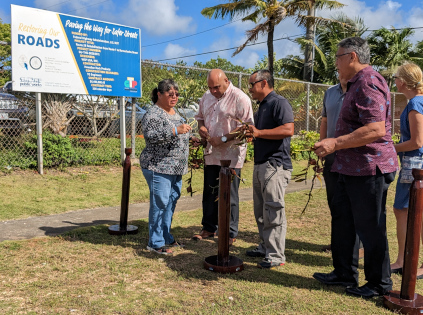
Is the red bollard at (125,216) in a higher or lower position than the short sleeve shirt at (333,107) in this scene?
lower

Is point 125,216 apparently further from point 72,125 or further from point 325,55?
point 325,55

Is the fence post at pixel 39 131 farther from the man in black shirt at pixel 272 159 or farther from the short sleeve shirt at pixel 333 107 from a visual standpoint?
the short sleeve shirt at pixel 333 107

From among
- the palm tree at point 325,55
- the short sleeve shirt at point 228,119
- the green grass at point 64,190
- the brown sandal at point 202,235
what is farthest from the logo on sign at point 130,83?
the palm tree at point 325,55

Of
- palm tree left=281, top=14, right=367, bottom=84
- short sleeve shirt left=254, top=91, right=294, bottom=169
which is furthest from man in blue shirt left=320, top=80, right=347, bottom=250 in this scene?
palm tree left=281, top=14, right=367, bottom=84

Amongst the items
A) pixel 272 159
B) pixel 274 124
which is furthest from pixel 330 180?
pixel 274 124

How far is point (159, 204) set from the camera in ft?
14.7

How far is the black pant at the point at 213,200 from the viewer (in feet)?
16.4

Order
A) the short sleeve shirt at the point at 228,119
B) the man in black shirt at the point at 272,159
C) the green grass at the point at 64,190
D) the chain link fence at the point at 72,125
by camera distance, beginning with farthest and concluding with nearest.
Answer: the chain link fence at the point at 72,125
the green grass at the point at 64,190
the short sleeve shirt at the point at 228,119
the man in black shirt at the point at 272,159

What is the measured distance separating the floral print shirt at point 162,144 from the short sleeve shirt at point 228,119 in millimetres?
498

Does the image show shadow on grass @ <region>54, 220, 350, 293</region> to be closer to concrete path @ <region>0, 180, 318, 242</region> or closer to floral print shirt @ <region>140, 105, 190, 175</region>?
concrete path @ <region>0, 180, 318, 242</region>

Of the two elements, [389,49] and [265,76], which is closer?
[265,76]

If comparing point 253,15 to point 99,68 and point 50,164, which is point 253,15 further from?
point 50,164

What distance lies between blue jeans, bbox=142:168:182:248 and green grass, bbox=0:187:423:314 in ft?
0.73

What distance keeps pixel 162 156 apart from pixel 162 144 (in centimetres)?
13
